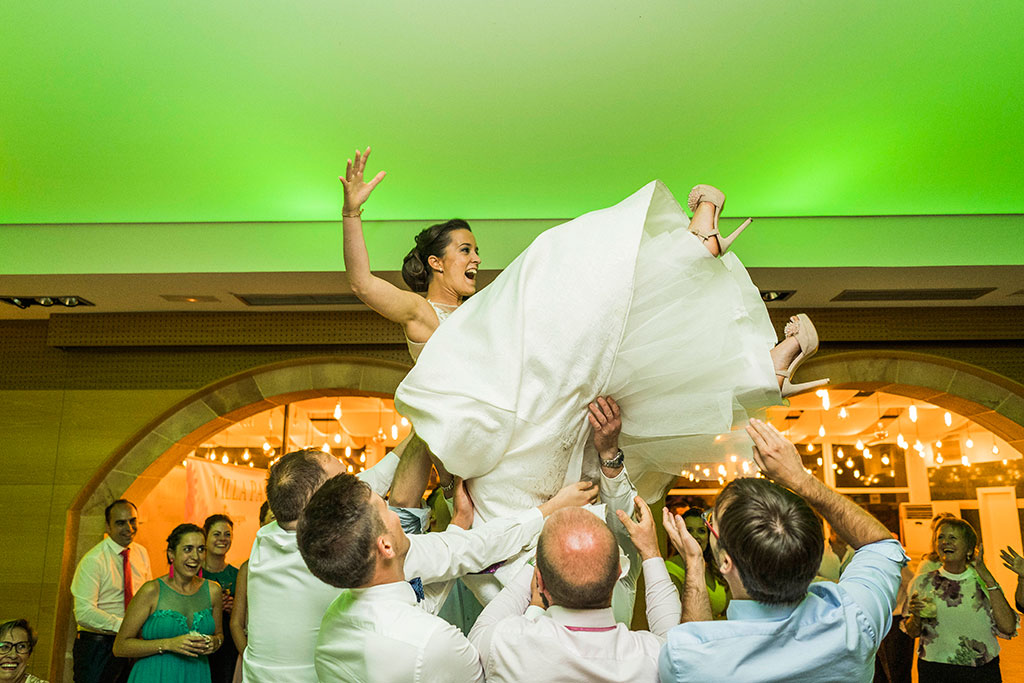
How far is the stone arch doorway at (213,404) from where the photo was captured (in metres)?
6.50

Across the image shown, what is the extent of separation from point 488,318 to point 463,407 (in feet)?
0.70

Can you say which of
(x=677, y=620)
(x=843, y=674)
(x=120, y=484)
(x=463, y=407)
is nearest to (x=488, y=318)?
(x=463, y=407)

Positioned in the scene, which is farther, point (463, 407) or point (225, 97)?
point (225, 97)

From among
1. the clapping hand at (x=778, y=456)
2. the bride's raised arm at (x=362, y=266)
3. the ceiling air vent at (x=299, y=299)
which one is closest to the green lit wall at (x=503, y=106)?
the ceiling air vent at (x=299, y=299)

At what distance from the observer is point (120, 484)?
21.3ft

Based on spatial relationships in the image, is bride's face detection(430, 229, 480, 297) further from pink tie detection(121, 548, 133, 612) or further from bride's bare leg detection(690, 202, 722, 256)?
pink tie detection(121, 548, 133, 612)

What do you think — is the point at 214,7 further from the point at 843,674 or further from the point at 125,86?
the point at 843,674

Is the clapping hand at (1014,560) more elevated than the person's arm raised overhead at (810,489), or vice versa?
the person's arm raised overhead at (810,489)

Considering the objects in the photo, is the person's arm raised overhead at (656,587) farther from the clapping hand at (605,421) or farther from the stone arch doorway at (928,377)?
the stone arch doorway at (928,377)

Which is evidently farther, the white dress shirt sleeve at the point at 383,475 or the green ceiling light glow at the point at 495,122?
the green ceiling light glow at the point at 495,122

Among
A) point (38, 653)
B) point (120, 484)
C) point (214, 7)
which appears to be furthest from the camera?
point (120, 484)

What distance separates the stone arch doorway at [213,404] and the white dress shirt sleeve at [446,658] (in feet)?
16.3

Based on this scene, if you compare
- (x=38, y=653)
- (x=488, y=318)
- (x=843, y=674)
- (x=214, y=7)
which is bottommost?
(x=38, y=653)

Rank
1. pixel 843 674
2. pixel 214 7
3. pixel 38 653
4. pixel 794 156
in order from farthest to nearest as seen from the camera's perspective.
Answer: pixel 38 653 → pixel 794 156 → pixel 214 7 → pixel 843 674
